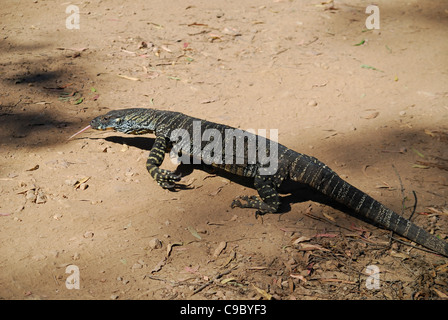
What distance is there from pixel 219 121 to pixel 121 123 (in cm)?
173

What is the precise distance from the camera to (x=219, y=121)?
733 centimetres

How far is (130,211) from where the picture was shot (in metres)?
5.40

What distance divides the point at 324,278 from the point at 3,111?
592 centimetres

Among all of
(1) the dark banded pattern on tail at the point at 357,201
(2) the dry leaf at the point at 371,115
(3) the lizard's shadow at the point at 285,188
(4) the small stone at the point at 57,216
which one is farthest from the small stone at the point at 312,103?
(4) the small stone at the point at 57,216

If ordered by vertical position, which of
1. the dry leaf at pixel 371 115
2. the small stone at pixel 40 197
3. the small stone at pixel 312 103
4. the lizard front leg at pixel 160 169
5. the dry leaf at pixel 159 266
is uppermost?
the small stone at pixel 312 103

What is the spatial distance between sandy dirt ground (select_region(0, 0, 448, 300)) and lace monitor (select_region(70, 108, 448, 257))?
0.18 meters

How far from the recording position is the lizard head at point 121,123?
657 centimetres

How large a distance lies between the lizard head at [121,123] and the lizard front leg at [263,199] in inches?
81.1

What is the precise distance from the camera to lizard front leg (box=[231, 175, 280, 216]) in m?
5.50

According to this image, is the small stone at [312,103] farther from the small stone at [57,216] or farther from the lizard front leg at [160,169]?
the small stone at [57,216]

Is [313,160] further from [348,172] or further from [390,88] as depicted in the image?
[390,88]

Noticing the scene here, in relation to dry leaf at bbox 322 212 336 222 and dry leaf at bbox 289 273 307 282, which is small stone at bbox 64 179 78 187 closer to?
dry leaf at bbox 289 273 307 282

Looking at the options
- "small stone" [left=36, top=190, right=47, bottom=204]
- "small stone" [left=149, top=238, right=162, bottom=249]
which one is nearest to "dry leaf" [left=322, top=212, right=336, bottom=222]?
"small stone" [left=149, top=238, right=162, bottom=249]

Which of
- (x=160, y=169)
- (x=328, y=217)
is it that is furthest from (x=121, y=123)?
(x=328, y=217)
